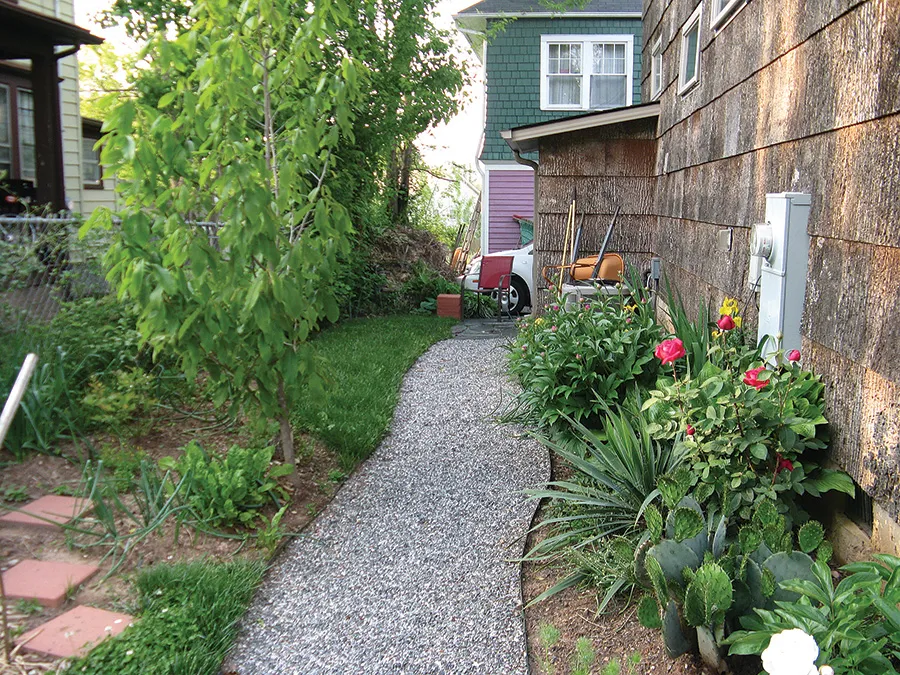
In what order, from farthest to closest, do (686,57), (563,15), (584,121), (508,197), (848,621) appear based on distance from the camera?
(508,197), (563,15), (584,121), (686,57), (848,621)

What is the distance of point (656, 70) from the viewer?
861cm

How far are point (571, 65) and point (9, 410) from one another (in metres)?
15.4

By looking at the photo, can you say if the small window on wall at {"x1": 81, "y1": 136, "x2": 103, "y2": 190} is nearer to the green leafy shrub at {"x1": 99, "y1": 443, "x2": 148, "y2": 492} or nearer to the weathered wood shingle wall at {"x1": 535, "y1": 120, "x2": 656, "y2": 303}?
the weathered wood shingle wall at {"x1": 535, "y1": 120, "x2": 656, "y2": 303}

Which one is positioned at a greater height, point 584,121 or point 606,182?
point 584,121

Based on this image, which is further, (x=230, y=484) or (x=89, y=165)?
(x=89, y=165)

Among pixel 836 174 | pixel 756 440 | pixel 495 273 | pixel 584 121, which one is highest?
pixel 584 121

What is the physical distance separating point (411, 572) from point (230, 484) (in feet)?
3.23

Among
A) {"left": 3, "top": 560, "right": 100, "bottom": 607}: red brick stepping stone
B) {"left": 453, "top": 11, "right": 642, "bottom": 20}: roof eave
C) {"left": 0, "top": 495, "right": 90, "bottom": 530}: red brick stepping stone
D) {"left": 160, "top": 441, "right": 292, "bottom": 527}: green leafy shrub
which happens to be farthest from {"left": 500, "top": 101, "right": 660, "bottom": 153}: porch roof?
{"left": 453, "top": 11, "right": 642, "bottom": 20}: roof eave

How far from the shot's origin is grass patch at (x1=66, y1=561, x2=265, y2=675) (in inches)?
100

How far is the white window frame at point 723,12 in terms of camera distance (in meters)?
4.56

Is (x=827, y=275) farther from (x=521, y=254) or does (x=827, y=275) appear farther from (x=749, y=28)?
(x=521, y=254)

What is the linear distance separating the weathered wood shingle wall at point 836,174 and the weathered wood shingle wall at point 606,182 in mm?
3330

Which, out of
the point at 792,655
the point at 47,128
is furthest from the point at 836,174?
the point at 47,128

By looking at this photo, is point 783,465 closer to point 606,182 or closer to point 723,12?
point 723,12
